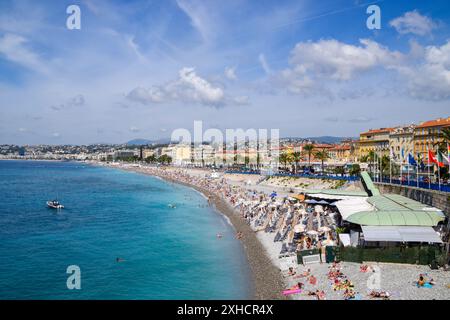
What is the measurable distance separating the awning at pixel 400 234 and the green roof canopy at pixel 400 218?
1.05 ft

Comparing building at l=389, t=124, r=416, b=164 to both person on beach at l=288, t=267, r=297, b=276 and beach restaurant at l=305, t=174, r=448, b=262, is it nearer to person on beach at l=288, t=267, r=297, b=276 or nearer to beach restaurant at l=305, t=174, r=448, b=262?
beach restaurant at l=305, t=174, r=448, b=262

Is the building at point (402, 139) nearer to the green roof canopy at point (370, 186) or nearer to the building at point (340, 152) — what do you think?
the building at point (340, 152)

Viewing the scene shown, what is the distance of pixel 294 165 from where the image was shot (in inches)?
3482

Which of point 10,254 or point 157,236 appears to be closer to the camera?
point 10,254

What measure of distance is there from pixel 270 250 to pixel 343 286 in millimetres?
8902

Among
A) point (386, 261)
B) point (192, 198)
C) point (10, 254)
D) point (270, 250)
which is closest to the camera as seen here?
point (386, 261)

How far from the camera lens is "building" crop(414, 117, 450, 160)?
61.3 meters

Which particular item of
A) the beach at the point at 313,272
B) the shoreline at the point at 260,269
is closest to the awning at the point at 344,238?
the beach at the point at 313,272

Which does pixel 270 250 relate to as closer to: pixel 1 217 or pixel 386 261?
pixel 386 261

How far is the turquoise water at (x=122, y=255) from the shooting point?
68.2 ft

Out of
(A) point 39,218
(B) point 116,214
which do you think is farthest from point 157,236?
(A) point 39,218

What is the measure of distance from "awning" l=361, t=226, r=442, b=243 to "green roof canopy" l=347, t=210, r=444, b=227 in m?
0.32

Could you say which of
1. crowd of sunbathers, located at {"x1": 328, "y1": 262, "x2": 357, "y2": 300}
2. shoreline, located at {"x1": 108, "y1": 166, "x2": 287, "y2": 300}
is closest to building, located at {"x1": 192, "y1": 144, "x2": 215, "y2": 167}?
shoreline, located at {"x1": 108, "y1": 166, "x2": 287, "y2": 300}

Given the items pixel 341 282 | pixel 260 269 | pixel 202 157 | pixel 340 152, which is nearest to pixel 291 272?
pixel 260 269
